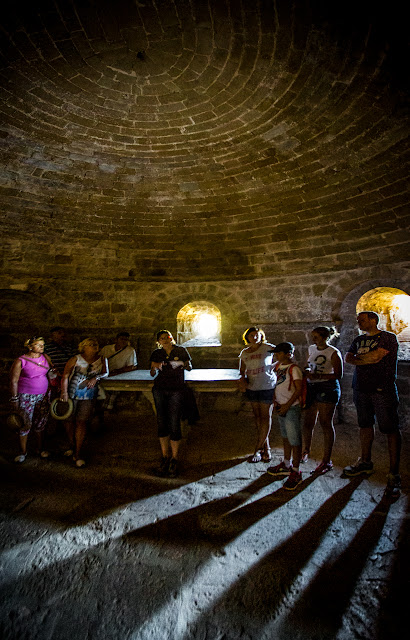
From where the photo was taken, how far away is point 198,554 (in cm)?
227

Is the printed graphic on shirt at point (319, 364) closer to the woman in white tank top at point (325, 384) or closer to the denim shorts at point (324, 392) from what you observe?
the woman in white tank top at point (325, 384)

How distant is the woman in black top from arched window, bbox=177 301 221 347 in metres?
3.55

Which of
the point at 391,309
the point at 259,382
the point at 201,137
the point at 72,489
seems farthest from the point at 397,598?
the point at 391,309

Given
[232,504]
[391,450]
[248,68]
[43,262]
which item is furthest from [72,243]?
[391,450]

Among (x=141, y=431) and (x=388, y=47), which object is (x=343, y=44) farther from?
(x=141, y=431)

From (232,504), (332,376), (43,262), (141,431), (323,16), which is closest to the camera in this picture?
(232,504)

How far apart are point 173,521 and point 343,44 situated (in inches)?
231

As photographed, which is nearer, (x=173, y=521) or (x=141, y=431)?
(x=173, y=521)

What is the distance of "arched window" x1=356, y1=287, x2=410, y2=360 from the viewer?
20.2 ft

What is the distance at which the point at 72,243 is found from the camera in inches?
266

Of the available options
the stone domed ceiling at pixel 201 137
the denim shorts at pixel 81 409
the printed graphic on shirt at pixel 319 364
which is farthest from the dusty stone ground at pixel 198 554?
the stone domed ceiling at pixel 201 137

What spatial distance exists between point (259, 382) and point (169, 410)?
50.7 inches

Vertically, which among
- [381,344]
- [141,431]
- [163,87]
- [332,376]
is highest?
[163,87]

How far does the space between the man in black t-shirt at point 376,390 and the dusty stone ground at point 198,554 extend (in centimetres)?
23
